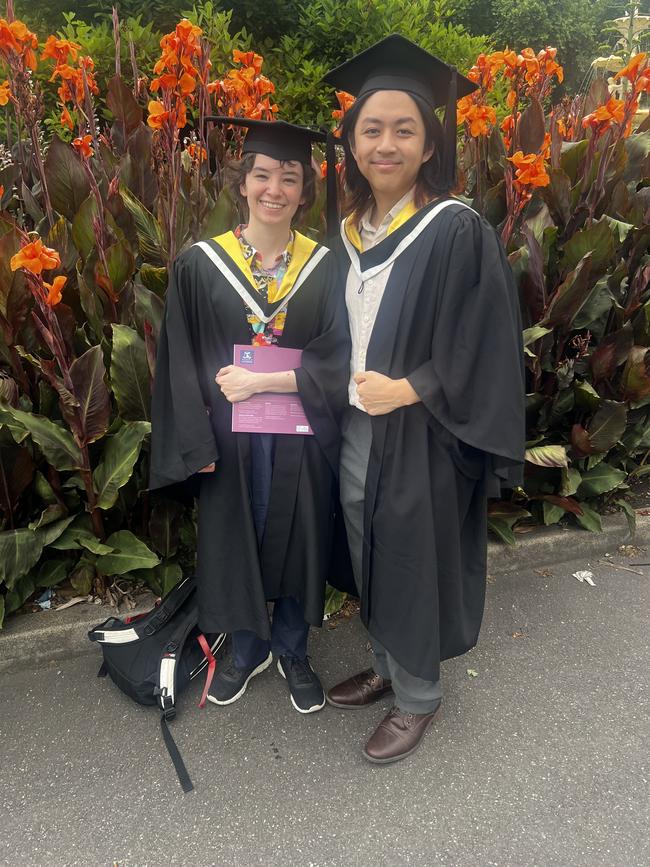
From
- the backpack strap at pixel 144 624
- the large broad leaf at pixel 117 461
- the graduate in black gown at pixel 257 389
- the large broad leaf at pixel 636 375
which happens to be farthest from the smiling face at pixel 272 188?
the large broad leaf at pixel 636 375

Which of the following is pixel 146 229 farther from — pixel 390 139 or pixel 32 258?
pixel 390 139

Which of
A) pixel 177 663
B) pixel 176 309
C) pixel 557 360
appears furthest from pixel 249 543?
pixel 557 360

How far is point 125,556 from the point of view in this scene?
7.34 ft

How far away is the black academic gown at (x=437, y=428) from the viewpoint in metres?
1.50

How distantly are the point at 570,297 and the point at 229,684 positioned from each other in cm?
192

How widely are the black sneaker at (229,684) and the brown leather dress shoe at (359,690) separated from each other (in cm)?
28

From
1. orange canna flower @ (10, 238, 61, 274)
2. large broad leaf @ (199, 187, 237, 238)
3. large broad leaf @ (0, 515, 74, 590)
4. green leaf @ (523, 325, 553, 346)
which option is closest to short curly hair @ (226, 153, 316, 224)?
orange canna flower @ (10, 238, 61, 274)

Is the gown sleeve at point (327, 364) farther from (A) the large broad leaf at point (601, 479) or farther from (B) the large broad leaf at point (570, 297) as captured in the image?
(A) the large broad leaf at point (601, 479)

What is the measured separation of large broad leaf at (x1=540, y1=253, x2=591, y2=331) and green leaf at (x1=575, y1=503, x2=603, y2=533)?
0.85 m

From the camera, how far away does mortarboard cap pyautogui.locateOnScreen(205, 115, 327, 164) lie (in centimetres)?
156

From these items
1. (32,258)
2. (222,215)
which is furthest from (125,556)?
(222,215)

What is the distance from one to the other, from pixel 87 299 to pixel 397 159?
1252 millimetres

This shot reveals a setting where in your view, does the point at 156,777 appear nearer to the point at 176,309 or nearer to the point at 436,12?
the point at 176,309

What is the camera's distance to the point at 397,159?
1505 mm
